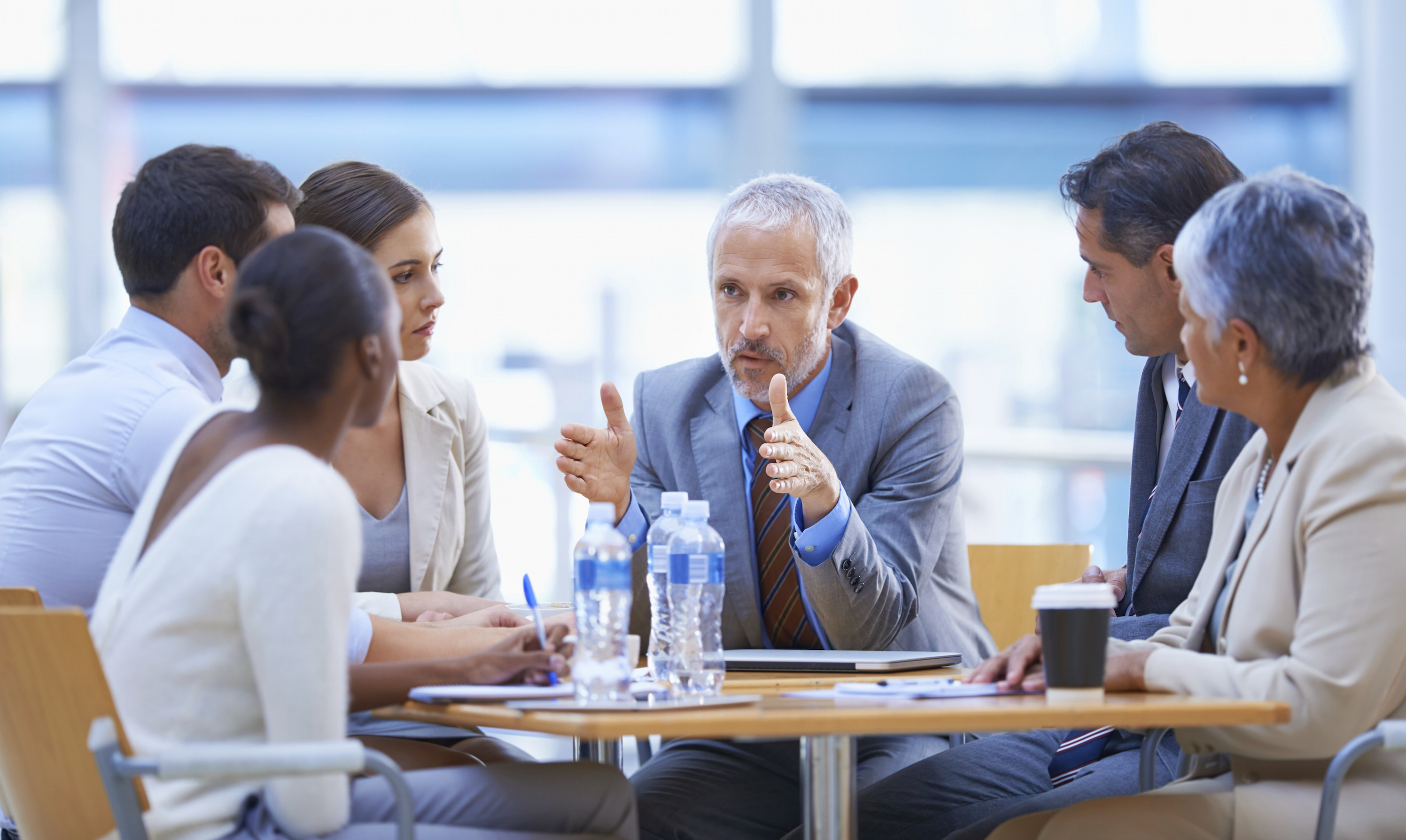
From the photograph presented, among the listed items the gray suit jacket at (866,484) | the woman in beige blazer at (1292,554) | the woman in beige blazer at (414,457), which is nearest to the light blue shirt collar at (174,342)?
the woman in beige blazer at (414,457)

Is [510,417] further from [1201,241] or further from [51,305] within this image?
[1201,241]

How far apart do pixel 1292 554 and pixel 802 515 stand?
87cm

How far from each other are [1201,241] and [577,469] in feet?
3.68

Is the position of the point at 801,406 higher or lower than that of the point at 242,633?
higher

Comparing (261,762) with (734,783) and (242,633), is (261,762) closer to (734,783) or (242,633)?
(242,633)

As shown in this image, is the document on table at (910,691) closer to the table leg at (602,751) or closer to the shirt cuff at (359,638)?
the table leg at (602,751)

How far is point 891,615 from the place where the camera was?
2.34 metres

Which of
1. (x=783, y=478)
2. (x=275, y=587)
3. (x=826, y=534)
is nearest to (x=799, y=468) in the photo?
(x=783, y=478)

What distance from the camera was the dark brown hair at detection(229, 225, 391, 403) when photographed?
145 centimetres

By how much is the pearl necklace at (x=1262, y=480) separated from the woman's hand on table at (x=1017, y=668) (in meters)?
0.40

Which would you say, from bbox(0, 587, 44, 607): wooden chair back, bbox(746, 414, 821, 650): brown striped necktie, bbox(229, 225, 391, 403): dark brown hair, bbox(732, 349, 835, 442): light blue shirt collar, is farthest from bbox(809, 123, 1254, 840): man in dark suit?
bbox(0, 587, 44, 607): wooden chair back

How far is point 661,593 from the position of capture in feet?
6.48

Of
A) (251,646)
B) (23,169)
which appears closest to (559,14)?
(23,169)

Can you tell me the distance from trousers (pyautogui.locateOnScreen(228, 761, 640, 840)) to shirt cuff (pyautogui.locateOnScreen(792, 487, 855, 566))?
704 mm
